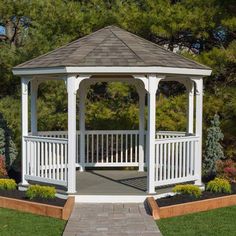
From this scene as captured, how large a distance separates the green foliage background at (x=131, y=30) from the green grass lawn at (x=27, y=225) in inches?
249

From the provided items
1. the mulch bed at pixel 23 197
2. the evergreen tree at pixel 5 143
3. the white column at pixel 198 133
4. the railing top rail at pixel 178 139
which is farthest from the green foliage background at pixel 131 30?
the mulch bed at pixel 23 197

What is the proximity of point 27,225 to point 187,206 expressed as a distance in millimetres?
3015

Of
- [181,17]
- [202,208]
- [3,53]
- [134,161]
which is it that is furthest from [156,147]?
[3,53]

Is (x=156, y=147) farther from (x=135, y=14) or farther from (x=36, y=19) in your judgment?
(x=36, y=19)

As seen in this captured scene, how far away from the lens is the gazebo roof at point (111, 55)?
10.8m

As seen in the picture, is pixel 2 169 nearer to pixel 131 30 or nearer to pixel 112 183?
pixel 112 183

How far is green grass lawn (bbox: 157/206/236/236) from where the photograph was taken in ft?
28.9

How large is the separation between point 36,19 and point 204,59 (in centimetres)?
563

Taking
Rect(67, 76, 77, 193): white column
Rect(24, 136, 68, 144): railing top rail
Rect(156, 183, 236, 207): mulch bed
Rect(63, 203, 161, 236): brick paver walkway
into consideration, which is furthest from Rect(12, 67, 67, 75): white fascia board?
Rect(156, 183, 236, 207): mulch bed

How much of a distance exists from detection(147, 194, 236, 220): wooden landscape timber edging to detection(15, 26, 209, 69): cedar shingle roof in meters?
2.78

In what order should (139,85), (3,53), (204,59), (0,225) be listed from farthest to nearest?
(3,53)
(204,59)
(139,85)
(0,225)

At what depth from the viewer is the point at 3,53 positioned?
16.5m

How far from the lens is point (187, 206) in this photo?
10164mm

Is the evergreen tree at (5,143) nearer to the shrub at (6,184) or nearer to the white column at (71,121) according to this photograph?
the shrub at (6,184)
